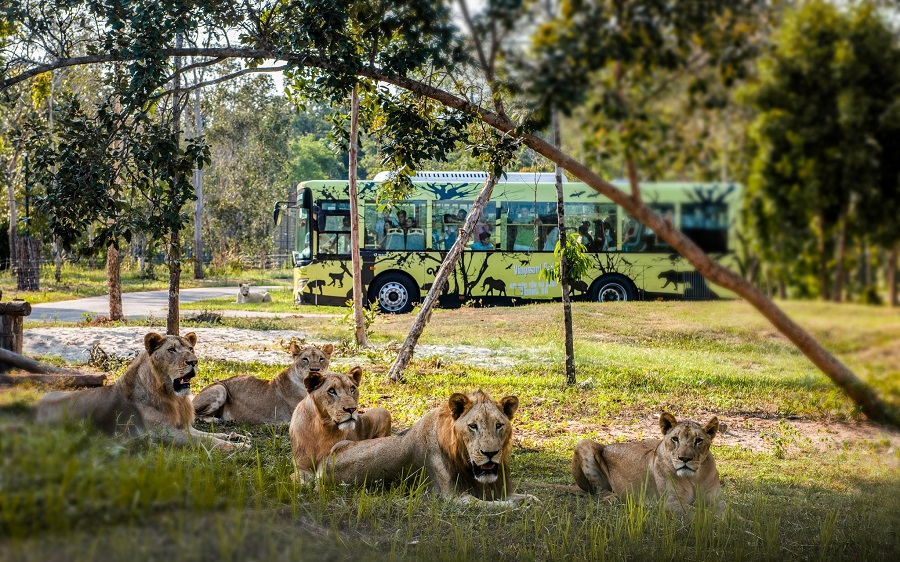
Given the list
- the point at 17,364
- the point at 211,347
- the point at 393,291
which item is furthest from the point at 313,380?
the point at 393,291

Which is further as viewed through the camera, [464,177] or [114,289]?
[464,177]

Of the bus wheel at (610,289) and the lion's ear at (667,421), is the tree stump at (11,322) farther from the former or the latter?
the bus wheel at (610,289)

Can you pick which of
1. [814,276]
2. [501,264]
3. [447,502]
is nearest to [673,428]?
[447,502]

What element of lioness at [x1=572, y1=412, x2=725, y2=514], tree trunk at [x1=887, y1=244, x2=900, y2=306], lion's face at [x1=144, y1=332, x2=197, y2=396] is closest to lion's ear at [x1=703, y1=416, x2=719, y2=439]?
lioness at [x1=572, y1=412, x2=725, y2=514]

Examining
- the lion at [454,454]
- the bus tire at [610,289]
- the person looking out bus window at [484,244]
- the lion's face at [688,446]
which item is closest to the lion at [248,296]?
the person looking out bus window at [484,244]

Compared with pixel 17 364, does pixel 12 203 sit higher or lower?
higher

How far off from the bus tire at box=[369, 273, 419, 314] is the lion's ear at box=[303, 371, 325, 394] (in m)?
14.6

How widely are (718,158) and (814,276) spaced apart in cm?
38

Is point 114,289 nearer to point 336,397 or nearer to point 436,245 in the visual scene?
point 436,245

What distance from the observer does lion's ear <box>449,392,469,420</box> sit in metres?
4.51

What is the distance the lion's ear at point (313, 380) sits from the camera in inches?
205

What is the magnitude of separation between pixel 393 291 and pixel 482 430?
15639 millimetres

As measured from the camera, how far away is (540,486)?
536cm

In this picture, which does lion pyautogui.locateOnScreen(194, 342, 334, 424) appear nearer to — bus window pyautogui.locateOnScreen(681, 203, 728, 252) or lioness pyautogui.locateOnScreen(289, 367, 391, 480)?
lioness pyautogui.locateOnScreen(289, 367, 391, 480)
